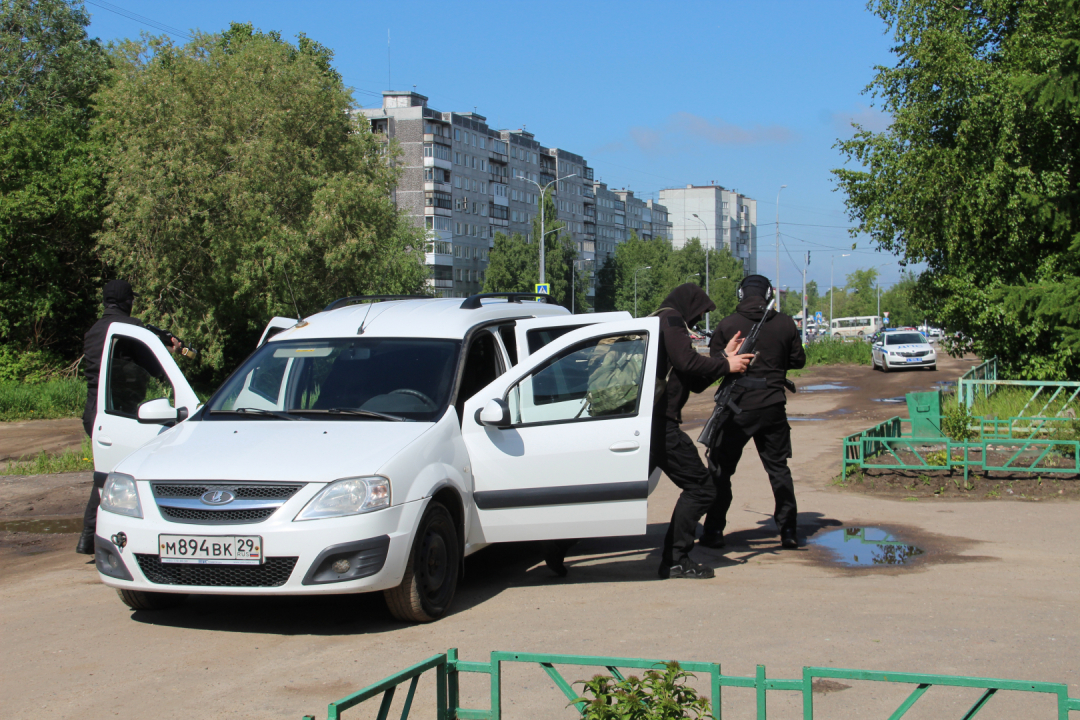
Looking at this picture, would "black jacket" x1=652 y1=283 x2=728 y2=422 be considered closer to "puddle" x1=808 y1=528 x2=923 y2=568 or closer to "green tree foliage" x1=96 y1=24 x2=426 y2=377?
"puddle" x1=808 y1=528 x2=923 y2=568

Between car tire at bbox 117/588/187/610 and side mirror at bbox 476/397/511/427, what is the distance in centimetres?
213

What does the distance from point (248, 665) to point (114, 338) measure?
10.6 feet

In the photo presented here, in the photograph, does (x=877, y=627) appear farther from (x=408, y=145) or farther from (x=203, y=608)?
(x=408, y=145)

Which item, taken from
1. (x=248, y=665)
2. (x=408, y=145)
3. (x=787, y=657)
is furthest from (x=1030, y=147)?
(x=408, y=145)

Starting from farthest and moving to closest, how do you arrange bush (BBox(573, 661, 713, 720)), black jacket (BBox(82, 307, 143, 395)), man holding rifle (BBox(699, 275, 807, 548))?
man holding rifle (BBox(699, 275, 807, 548)) < black jacket (BBox(82, 307, 143, 395)) < bush (BBox(573, 661, 713, 720))

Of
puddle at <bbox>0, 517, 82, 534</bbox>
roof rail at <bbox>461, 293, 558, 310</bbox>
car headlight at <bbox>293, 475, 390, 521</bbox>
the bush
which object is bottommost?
puddle at <bbox>0, 517, 82, 534</bbox>

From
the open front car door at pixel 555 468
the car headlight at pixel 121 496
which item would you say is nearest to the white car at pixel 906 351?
the open front car door at pixel 555 468

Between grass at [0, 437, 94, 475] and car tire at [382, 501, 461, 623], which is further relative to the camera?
grass at [0, 437, 94, 475]

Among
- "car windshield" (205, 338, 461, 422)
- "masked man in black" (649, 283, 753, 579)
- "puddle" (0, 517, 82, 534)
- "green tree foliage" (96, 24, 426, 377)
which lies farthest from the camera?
"green tree foliage" (96, 24, 426, 377)

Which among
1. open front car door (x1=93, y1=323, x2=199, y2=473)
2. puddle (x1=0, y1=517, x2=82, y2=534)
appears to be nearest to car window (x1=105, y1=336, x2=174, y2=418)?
open front car door (x1=93, y1=323, x2=199, y2=473)

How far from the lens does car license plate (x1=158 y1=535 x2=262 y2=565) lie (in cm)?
491

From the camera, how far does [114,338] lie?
22.7ft

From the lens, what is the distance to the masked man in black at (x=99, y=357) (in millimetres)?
6957

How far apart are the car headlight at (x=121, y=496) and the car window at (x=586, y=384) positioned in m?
2.25
